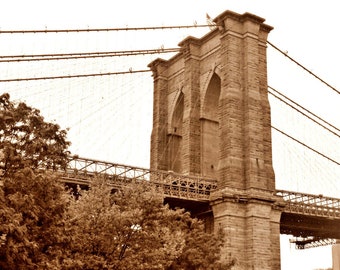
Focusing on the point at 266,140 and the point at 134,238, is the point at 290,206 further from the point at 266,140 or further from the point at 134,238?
the point at 134,238

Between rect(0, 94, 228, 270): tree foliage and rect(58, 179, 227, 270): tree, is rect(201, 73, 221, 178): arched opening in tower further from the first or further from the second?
rect(58, 179, 227, 270): tree

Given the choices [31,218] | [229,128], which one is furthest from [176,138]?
[31,218]

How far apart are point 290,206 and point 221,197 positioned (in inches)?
476

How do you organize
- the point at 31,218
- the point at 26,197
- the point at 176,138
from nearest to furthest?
the point at 26,197, the point at 31,218, the point at 176,138

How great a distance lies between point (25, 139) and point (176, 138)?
1424 inches

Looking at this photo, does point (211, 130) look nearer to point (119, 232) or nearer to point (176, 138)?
point (176, 138)

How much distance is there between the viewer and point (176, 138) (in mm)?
60969

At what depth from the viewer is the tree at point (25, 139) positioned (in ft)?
75.0

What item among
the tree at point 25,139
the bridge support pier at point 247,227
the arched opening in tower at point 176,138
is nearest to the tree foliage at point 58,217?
the tree at point 25,139

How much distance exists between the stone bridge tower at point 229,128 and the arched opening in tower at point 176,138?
3.8 inches

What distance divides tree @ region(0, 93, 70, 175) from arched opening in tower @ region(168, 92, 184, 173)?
32.0m

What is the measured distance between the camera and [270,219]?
159ft

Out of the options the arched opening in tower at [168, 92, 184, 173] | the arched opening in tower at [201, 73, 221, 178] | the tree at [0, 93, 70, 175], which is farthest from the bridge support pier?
the tree at [0, 93, 70, 175]

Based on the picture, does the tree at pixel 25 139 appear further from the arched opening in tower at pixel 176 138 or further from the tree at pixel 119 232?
the arched opening in tower at pixel 176 138
